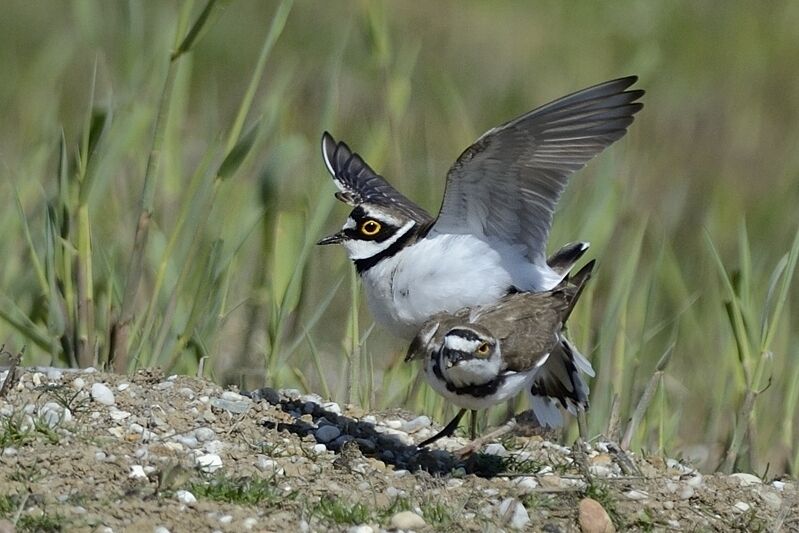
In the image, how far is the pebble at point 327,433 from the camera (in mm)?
5734

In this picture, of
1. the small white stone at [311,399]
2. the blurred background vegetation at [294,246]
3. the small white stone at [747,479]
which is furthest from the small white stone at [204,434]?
the small white stone at [747,479]

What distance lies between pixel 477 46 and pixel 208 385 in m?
5.94

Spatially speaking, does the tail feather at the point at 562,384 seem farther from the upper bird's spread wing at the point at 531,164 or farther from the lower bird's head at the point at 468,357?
the lower bird's head at the point at 468,357

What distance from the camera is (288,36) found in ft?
35.9

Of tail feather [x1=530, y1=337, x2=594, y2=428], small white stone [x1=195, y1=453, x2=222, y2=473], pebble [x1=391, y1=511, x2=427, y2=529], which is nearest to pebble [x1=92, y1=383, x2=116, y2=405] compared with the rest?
small white stone [x1=195, y1=453, x2=222, y2=473]

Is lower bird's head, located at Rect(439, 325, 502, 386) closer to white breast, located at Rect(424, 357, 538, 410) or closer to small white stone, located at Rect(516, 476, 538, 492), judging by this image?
white breast, located at Rect(424, 357, 538, 410)

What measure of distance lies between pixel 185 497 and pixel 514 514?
1123mm

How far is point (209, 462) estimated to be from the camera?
17.0 ft

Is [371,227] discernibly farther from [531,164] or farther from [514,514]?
[514,514]

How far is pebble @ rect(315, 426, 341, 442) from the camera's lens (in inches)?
226

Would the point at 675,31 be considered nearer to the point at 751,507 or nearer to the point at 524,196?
the point at 524,196

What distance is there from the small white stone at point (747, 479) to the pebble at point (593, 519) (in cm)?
88

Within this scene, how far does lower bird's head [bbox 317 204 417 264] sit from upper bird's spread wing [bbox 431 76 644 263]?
27cm

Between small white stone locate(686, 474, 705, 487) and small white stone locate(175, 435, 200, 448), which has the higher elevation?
small white stone locate(686, 474, 705, 487)
